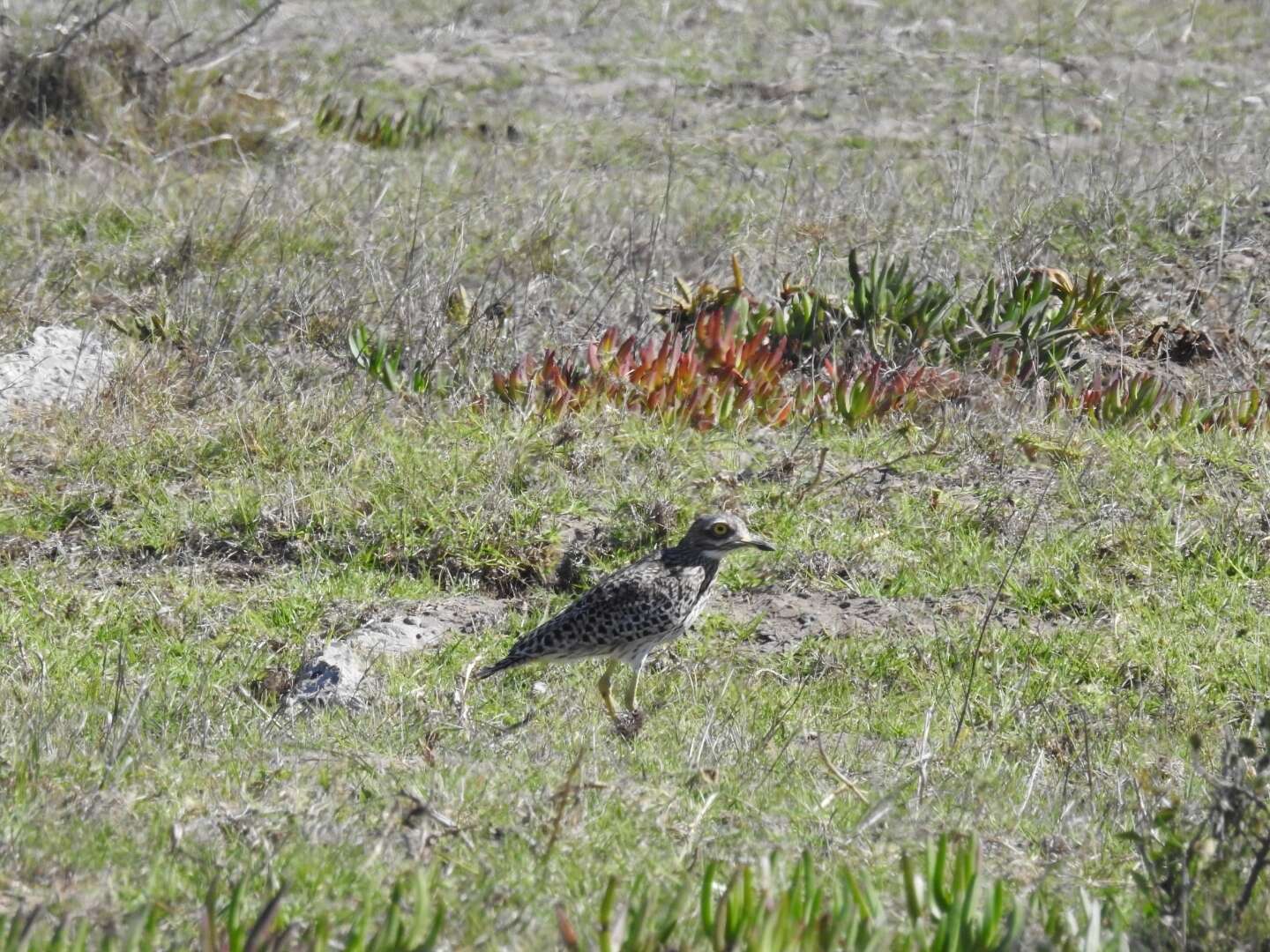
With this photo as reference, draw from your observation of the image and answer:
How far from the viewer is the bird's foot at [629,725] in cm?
594

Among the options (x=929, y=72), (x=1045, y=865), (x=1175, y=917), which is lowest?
(x=929, y=72)

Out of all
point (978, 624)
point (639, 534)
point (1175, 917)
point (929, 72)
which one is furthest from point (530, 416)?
point (929, 72)

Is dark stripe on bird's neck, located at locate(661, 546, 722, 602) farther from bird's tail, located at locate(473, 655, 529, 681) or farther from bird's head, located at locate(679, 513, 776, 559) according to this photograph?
bird's tail, located at locate(473, 655, 529, 681)

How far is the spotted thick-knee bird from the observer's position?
21.0ft

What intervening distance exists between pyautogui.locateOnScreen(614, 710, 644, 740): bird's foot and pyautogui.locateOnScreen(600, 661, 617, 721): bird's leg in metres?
0.12

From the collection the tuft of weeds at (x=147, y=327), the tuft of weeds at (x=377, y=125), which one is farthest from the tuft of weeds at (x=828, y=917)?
the tuft of weeds at (x=377, y=125)

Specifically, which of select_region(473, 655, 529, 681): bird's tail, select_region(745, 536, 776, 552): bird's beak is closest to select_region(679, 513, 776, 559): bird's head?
select_region(745, 536, 776, 552): bird's beak

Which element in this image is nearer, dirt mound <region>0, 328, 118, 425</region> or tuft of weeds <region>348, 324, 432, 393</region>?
dirt mound <region>0, 328, 118, 425</region>

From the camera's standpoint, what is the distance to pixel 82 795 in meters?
4.63

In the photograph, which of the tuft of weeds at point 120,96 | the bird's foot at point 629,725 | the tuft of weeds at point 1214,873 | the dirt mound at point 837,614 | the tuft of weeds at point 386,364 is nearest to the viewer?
the tuft of weeds at point 1214,873

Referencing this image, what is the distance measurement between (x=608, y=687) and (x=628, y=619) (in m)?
0.31

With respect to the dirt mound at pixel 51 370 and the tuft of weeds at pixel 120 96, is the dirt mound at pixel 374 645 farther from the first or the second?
the tuft of weeds at pixel 120 96

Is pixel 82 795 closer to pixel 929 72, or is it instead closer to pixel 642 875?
pixel 642 875

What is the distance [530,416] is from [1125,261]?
4.67 m
